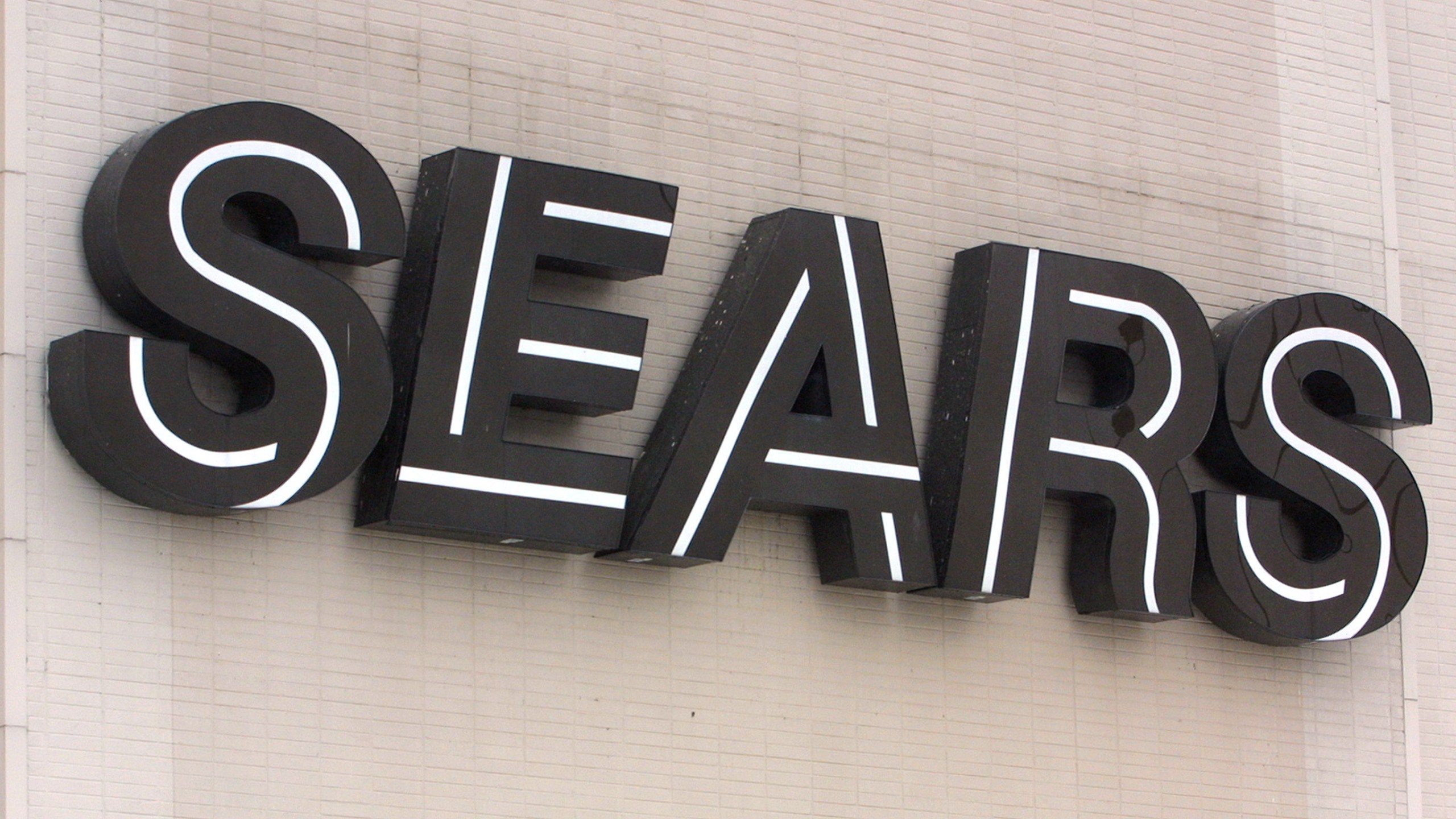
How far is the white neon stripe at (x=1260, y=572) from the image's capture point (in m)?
12.6

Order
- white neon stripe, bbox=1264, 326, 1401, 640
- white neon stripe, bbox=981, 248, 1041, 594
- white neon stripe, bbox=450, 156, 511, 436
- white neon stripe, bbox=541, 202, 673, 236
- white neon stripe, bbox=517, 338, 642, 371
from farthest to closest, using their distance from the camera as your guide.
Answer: white neon stripe, bbox=1264, 326, 1401, 640, white neon stripe, bbox=981, 248, 1041, 594, white neon stripe, bbox=541, 202, 673, 236, white neon stripe, bbox=517, 338, 642, 371, white neon stripe, bbox=450, 156, 511, 436

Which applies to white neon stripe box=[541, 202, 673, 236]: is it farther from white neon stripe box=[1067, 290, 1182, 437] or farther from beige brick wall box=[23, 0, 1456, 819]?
white neon stripe box=[1067, 290, 1182, 437]

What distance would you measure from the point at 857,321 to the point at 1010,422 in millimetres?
1047

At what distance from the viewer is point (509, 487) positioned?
10523 mm

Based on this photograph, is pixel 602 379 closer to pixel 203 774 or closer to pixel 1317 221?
pixel 203 774

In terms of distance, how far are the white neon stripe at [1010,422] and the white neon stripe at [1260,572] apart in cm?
152

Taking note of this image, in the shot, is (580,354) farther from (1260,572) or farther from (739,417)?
(1260,572)

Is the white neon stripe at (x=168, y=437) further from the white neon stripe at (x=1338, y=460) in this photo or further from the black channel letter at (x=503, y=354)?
the white neon stripe at (x=1338, y=460)

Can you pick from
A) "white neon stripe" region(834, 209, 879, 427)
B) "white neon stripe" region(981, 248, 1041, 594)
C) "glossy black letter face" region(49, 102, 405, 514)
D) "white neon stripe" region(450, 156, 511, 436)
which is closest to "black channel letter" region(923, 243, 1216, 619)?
"white neon stripe" region(981, 248, 1041, 594)

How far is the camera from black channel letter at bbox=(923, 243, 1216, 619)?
39.0 ft

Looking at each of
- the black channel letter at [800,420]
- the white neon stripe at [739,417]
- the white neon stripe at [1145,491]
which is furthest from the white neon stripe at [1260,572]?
the white neon stripe at [739,417]

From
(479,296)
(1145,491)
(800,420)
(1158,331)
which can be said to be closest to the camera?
(479,296)

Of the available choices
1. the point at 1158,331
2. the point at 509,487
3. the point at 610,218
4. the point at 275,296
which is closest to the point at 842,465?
the point at 610,218

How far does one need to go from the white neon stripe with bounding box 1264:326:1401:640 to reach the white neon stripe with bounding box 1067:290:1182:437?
65 cm
